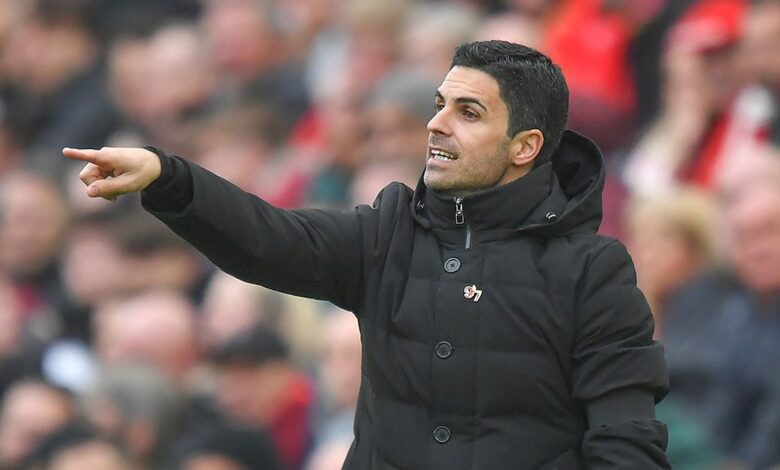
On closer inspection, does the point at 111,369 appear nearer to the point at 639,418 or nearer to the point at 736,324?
the point at 736,324

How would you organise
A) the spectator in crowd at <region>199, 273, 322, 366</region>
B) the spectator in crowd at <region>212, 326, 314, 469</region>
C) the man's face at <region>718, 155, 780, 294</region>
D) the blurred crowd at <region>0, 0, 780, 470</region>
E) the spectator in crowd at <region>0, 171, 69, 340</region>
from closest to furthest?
the man's face at <region>718, 155, 780, 294</region>, the blurred crowd at <region>0, 0, 780, 470</region>, the spectator in crowd at <region>212, 326, 314, 469</region>, the spectator in crowd at <region>199, 273, 322, 366</region>, the spectator in crowd at <region>0, 171, 69, 340</region>

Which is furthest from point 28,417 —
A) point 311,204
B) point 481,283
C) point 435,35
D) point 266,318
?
point 481,283

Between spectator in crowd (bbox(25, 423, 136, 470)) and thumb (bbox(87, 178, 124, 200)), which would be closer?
thumb (bbox(87, 178, 124, 200))

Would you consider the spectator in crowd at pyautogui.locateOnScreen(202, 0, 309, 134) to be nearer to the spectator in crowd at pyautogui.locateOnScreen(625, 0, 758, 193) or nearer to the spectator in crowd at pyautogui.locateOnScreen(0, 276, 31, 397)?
the spectator in crowd at pyautogui.locateOnScreen(0, 276, 31, 397)

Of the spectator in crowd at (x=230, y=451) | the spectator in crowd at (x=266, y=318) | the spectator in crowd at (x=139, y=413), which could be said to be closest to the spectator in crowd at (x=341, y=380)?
the spectator in crowd at (x=230, y=451)

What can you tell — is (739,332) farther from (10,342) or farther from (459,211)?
(10,342)

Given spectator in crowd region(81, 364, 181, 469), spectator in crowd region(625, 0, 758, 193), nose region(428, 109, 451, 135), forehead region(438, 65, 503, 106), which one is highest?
spectator in crowd region(625, 0, 758, 193)

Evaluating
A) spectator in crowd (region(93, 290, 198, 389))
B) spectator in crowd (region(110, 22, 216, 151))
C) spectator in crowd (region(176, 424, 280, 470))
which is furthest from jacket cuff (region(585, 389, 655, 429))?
spectator in crowd (region(110, 22, 216, 151))

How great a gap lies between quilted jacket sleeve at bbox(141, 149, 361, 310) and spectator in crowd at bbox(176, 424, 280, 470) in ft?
8.92

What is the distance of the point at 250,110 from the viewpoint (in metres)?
8.80

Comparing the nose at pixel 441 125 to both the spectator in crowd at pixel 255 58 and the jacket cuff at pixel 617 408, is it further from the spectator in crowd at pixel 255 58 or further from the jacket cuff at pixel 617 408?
the spectator in crowd at pixel 255 58

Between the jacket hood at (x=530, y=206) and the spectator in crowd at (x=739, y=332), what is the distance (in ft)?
6.74

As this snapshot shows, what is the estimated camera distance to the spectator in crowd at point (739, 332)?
5.66 metres

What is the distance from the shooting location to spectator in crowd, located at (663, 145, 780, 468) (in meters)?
5.66
